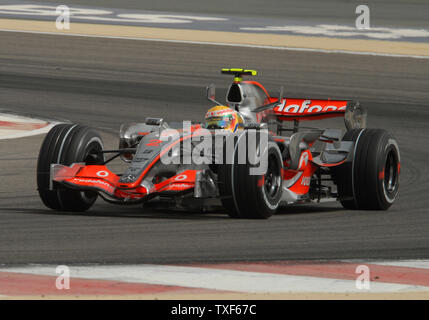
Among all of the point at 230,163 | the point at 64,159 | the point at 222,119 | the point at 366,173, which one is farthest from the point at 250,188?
the point at 64,159

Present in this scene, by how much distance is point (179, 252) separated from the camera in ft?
29.2

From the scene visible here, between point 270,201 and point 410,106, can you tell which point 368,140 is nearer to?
point 270,201

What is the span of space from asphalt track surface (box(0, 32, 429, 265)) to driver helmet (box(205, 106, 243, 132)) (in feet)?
3.20

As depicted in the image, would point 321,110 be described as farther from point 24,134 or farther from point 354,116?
point 24,134

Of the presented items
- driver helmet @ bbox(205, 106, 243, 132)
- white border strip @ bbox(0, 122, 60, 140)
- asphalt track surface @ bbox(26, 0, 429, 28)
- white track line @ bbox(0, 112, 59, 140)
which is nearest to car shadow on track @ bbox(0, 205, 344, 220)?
driver helmet @ bbox(205, 106, 243, 132)

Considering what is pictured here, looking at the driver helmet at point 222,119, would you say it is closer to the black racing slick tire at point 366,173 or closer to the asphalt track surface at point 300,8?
A: the black racing slick tire at point 366,173

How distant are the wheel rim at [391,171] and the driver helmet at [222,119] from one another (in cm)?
188

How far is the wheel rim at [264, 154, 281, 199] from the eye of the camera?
425 inches

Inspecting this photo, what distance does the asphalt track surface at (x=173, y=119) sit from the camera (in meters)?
9.17

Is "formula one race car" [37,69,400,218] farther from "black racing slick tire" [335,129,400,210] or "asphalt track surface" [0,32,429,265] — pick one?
"asphalt track surface" [0,32,429,265]

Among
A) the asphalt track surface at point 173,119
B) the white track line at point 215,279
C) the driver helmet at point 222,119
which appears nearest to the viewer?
the white track line at point 215,279

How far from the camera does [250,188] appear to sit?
1023 cm

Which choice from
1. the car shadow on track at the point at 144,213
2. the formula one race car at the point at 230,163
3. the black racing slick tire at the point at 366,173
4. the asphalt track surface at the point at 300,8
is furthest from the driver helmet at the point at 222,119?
the asphalt track surface at the point at 300,8
